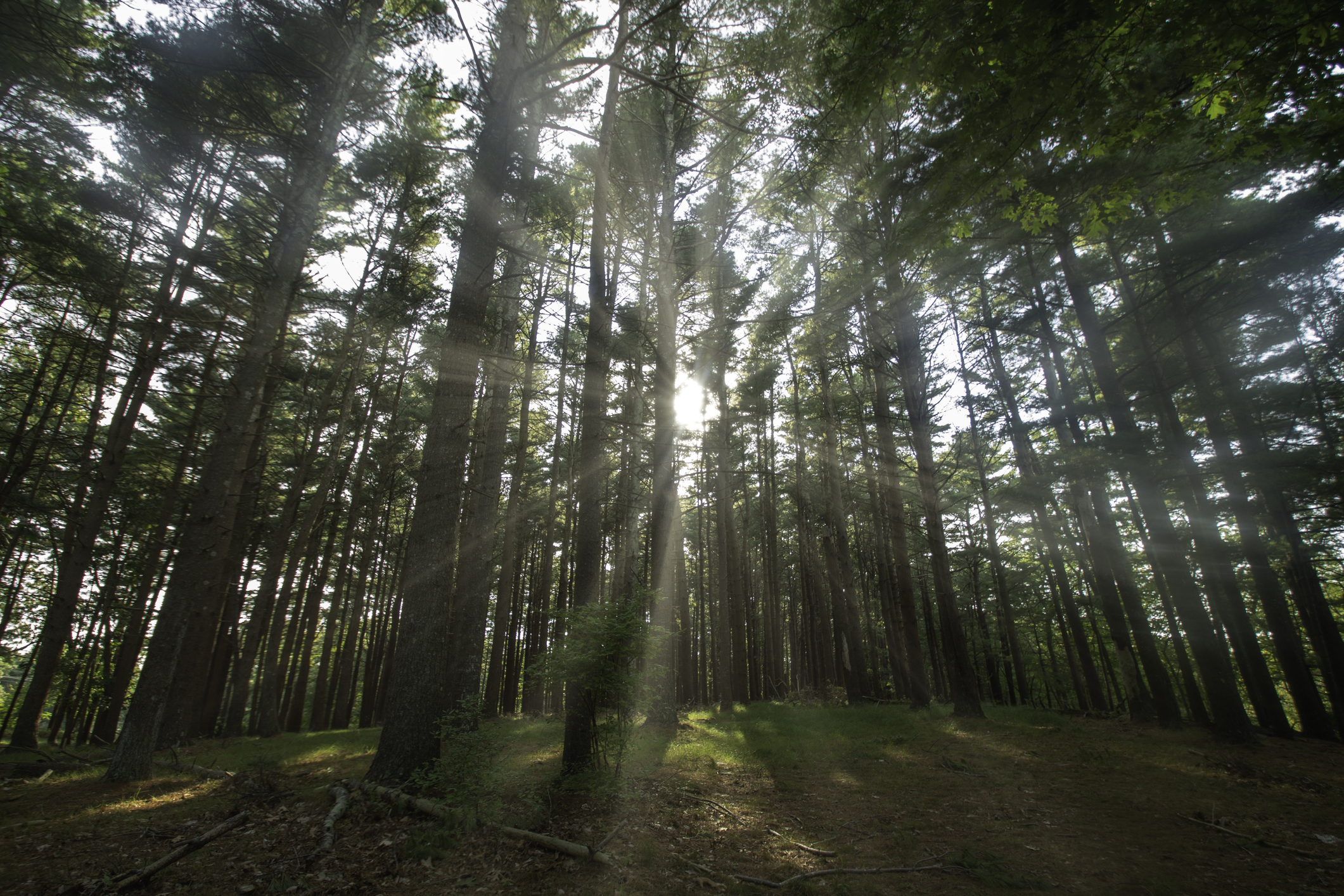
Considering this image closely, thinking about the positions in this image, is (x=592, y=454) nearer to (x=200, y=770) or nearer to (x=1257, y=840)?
(x=200, y=770)

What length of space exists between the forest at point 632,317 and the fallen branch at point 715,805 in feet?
3.37

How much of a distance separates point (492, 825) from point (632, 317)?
30.1 feet

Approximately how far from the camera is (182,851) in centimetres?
400

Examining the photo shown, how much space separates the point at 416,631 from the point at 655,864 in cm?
361

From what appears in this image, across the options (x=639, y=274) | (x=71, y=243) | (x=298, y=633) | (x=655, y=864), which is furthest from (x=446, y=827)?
(x=298, y=633)

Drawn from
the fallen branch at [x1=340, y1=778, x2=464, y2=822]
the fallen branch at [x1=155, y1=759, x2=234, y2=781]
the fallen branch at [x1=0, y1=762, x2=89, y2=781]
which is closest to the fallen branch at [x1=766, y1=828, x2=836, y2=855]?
the fallen branch at [x1=340, y1=778, x2=464, y2=822]

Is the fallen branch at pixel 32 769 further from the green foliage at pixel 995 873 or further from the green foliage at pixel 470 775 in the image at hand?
the green foliage at pixel 995 873

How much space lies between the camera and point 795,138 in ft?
20.2

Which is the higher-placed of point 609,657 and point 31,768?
point 609,657

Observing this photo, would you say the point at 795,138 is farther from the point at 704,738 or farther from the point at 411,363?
the point at 411,363

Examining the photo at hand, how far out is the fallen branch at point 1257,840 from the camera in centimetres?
399

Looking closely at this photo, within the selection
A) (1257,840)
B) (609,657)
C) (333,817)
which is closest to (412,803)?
(333,817)

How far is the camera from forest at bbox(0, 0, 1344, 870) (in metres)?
4.62

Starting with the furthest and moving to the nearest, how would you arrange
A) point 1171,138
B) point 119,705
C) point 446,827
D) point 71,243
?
point 119,705 → point 71,243 → point 446,827 → point 1171,138
